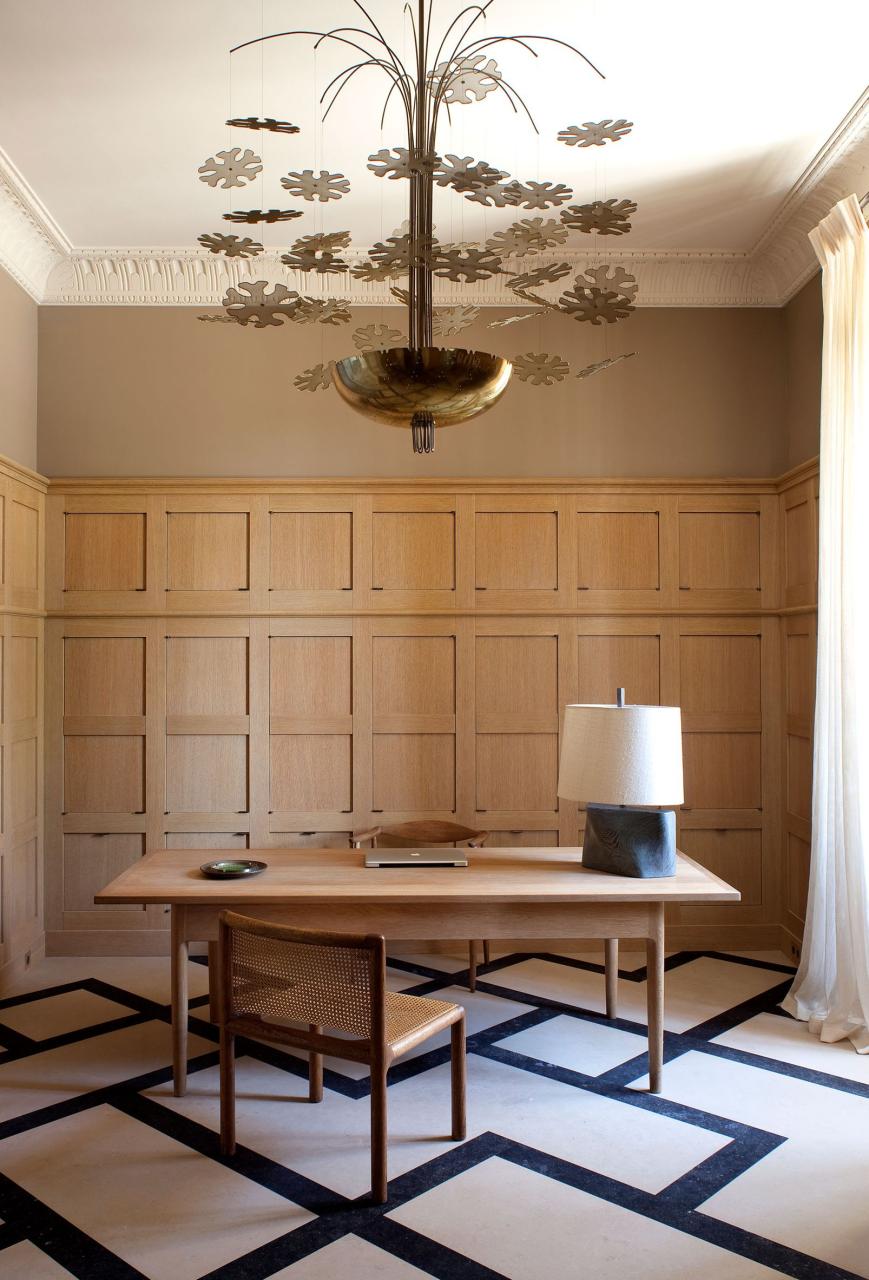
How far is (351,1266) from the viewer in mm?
2395

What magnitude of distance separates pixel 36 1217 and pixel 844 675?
3.20 metres

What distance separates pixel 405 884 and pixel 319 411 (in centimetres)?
267

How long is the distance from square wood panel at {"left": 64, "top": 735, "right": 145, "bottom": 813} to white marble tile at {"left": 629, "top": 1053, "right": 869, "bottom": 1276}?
281 centimetres

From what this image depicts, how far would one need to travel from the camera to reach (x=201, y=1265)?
2402 millimetres

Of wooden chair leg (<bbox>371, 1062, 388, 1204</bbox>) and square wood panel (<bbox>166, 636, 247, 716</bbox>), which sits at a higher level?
square wood panel (<bbox>166, 636, 247, 716</bbox>)

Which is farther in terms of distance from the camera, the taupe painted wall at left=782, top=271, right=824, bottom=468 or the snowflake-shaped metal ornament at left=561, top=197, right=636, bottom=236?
the taupe painted wall at left=782, top=271, right=824, bottom=468

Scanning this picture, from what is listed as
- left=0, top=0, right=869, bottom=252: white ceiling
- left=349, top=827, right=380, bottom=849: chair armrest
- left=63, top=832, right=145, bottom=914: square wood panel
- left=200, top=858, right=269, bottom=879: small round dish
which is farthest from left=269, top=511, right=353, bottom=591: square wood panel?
left=200, top=858, right=269, bottom=879: small round dish

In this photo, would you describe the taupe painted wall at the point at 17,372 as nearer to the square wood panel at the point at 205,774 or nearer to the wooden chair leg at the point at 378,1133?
the square wood panel at the point at 205,774

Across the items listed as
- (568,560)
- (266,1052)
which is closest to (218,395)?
(568,560)

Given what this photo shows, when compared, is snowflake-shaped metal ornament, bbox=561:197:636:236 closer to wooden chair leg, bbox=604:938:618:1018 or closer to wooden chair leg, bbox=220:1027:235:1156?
wooden chair leg, bbox=220:1027:235:1156

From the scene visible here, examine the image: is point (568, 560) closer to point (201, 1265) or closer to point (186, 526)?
point (186, 526)

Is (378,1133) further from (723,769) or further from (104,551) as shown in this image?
(104,551)

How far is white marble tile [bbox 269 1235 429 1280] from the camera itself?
7.73 ft

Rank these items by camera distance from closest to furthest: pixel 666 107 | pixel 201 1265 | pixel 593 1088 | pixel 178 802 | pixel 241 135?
pixel 201 1265, pixel 593 1088, pixel 666 107, pixel 241 135, pixel 178 802
